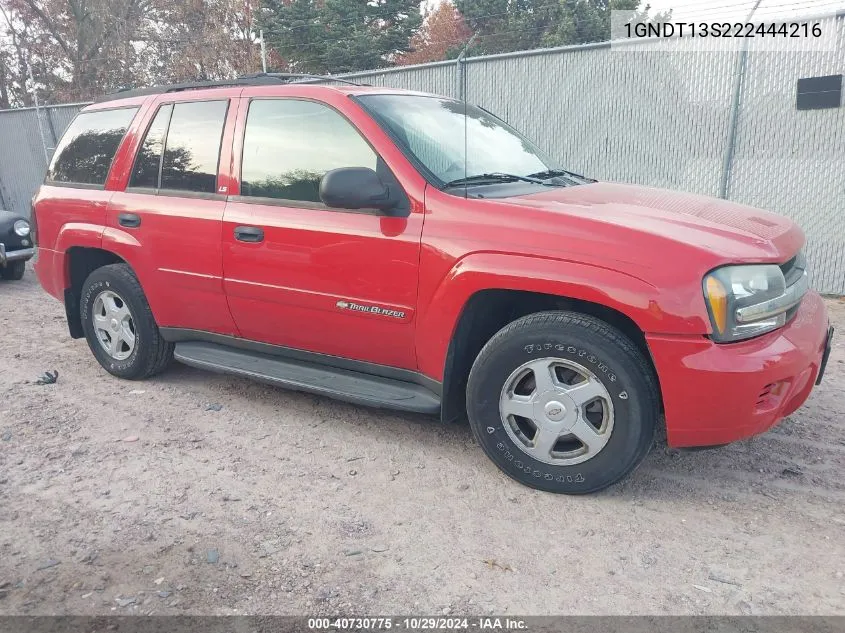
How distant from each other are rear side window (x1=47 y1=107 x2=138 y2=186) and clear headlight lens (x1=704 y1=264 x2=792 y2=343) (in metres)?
3.85

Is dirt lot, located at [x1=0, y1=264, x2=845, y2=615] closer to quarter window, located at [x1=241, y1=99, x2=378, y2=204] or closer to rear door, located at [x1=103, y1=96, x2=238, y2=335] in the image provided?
rear door, located at [x1=103, y1=96, x2=238, y2=335]

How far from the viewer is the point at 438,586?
251 centimetres

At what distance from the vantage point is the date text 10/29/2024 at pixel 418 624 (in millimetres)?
2293

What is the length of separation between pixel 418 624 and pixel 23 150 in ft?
51.2

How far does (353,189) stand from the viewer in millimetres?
3166

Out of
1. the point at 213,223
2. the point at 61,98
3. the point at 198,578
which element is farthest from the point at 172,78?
the point at 198,578

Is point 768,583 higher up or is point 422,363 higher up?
point 422,363

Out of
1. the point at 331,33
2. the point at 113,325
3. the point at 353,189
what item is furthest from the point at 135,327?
the point at 331,33

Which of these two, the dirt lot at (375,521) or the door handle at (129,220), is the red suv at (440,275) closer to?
the door handle at (129,220)

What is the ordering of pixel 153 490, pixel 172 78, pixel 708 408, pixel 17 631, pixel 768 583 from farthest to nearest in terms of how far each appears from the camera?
pixel 172 78
pixel 153 490
pixel 708 408
pixel 768 583
pixel 17 631

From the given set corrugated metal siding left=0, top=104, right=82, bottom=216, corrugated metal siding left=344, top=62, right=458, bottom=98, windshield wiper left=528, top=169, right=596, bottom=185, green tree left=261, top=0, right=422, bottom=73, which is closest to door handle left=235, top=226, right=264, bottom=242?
windshield wiper left=528, top=169, right=596, bottom=185

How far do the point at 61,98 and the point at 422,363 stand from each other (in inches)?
1150

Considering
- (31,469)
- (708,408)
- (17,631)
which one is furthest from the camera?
(31,469)

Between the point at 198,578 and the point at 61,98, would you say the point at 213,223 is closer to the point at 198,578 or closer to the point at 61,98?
the point at 198,578
